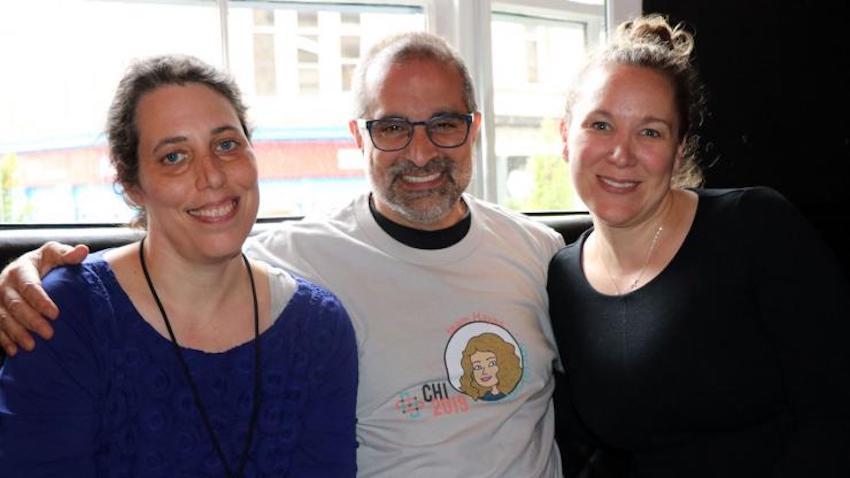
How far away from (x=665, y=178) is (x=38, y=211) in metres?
1.78

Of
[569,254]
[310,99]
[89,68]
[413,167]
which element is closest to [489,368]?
[569,254]

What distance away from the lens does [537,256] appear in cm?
207

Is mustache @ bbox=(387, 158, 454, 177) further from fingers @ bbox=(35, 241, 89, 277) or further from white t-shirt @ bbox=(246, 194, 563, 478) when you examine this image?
fingers @ bbox=(35, 241, 89, 277)

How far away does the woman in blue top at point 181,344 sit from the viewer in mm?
1416

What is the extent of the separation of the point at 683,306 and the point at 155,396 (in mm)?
1020

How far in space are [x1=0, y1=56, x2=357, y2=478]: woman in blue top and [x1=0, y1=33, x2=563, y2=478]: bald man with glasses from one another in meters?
0.18

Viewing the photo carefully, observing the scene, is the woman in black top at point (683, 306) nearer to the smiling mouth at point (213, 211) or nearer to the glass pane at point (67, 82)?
the smiling mouth at point (213, 211)

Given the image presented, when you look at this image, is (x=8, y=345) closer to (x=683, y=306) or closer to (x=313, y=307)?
(x=313, y=307)

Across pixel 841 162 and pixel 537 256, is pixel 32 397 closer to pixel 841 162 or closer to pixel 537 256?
pixel 537 256

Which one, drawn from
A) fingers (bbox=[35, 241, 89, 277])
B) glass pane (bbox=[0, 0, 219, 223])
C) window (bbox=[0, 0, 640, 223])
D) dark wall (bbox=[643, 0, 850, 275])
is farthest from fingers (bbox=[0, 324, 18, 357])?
dark wall (bbox=[643, 0, 850, 275])

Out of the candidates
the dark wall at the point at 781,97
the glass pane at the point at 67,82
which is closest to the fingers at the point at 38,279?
the glass pane at the point at 67,82

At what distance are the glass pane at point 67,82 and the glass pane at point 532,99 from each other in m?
1.04

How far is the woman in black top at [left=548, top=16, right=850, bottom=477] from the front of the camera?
1620 millimetres

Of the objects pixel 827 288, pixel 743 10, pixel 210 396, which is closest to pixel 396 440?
pixel 210 396
